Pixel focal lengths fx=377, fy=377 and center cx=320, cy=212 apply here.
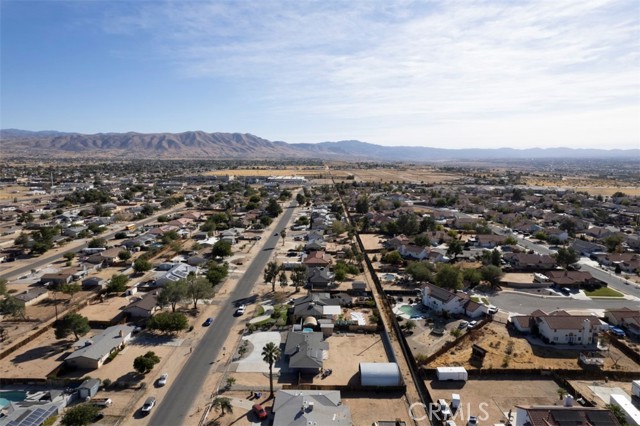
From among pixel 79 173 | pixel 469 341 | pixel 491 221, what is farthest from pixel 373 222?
pixel 79 173

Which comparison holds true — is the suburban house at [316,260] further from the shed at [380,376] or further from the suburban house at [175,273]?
the shed at [380,376]

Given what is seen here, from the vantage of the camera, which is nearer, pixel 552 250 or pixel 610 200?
pixel 552 250

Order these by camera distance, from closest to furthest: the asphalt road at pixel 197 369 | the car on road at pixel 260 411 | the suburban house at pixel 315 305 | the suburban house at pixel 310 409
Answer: the suburban house at pixel 310 409 → the car on road at pixel 260 411 → the asphalt road at pixel 197 369 → the suburban house at pixel 315 305

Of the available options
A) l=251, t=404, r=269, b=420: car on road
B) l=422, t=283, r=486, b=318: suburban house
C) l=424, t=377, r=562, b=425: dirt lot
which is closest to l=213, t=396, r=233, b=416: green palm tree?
l=251, t=404, r=269, b=420: car on road

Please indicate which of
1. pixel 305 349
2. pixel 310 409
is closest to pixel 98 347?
pixel 305 349

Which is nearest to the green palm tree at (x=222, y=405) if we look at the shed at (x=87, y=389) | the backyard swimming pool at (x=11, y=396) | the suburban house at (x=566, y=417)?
the shed at (x=87, y=389)

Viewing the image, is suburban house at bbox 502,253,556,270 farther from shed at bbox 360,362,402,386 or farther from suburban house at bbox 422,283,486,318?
shed at bbox 360,362,402,386

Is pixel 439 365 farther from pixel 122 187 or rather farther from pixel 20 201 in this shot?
pixel 122 187
